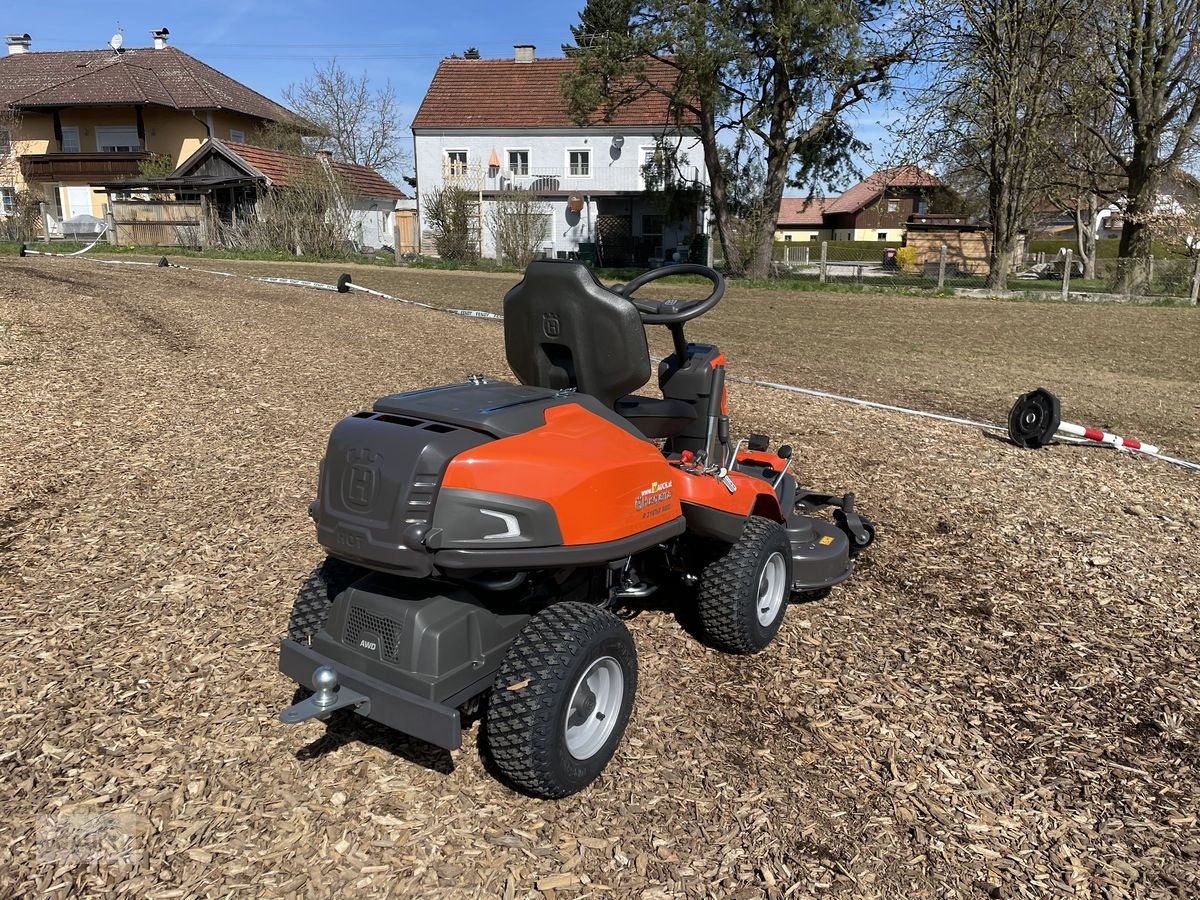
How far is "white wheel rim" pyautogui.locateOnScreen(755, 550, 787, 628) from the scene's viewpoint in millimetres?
3531

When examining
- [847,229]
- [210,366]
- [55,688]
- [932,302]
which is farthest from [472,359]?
[847,229]

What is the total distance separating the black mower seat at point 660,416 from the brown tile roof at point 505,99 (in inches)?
1360

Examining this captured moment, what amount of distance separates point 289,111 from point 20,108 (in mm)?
12187

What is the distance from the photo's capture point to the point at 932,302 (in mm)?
20562

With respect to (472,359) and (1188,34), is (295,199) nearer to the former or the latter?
(472,359)

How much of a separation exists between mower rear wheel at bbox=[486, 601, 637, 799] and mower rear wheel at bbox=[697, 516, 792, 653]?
70cm

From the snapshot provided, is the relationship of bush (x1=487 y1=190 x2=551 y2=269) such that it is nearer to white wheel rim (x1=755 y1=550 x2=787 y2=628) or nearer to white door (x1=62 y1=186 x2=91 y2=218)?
white wheel rim (x1=755 y1=550 x2=787 y2=628)

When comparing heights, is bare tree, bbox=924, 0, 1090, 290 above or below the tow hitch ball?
above

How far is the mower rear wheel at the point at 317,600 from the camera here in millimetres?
2730

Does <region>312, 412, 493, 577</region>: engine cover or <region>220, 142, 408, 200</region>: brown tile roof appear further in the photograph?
<region>220, 142, 408, 200</region>: brown tile roof

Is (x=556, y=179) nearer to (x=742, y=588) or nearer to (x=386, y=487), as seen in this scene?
(x=742, y=588)

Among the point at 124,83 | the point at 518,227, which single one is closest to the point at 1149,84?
the point at 518,227

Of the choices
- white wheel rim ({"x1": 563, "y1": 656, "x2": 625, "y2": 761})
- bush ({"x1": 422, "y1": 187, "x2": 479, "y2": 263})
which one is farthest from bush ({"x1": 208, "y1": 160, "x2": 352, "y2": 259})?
white wheel rim ({"x1": 563, "y1": 656, "x2": 625, "y2": 761})

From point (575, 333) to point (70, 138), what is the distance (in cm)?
4896
